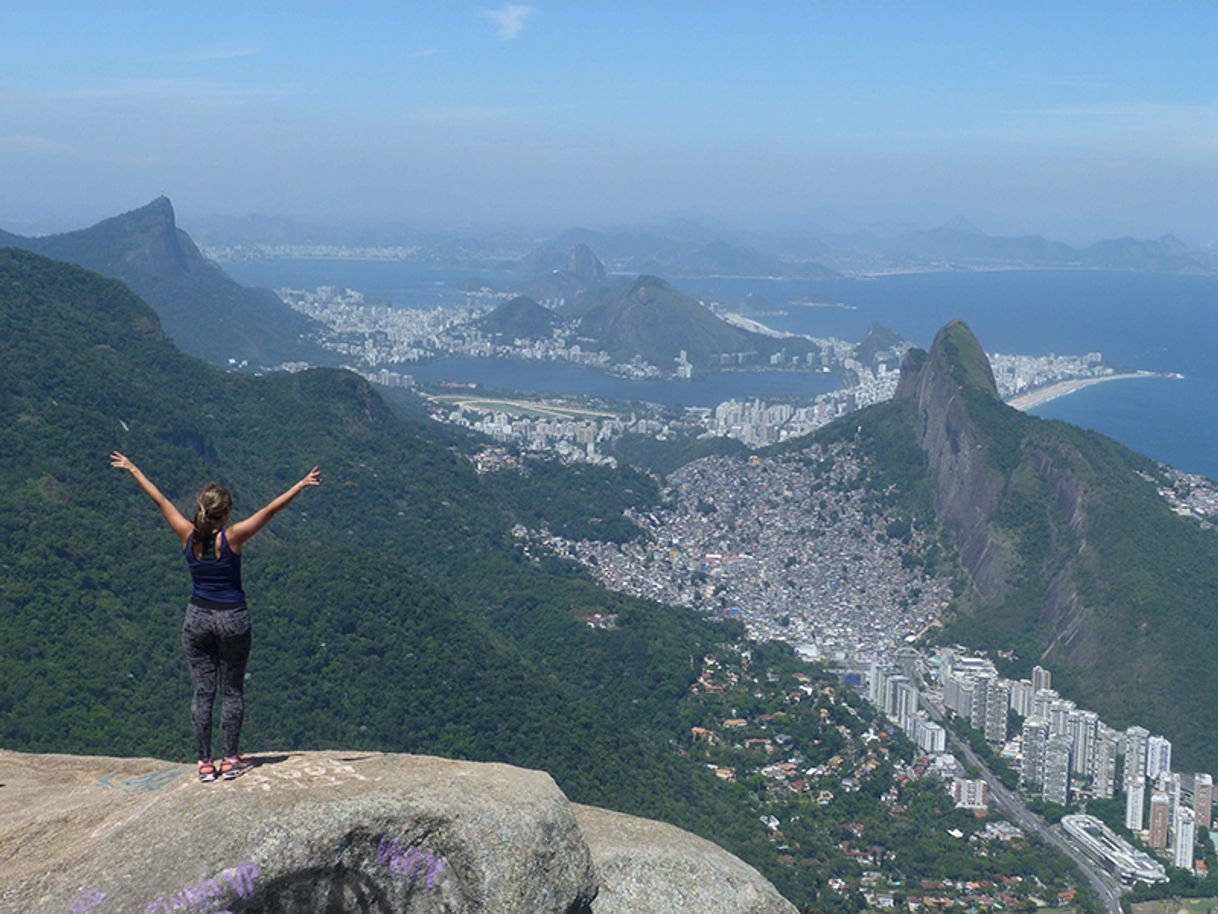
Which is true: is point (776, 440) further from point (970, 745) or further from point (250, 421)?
point (970, 745)

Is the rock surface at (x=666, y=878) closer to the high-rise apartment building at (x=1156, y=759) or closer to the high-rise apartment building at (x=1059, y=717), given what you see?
the high-rise apartment building at (x=1156, y=759)

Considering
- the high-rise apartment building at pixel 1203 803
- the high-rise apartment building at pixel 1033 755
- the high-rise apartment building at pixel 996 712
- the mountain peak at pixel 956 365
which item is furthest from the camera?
the mountain peak at pixel 956 365

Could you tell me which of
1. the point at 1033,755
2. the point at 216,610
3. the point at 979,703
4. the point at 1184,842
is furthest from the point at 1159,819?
the point at 216,610

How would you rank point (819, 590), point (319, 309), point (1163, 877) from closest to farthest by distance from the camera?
point (1163, 877), point (819, 590), point (319, 309)

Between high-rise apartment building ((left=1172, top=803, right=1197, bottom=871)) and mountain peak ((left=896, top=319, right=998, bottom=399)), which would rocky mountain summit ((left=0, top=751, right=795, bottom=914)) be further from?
mountain peak ((left=896, top=319, right=998, bottom=399))

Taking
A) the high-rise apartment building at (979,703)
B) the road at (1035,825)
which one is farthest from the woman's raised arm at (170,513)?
the high-rise apartment building at (979,703)

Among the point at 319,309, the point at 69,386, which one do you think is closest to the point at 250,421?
the point at 69,386
